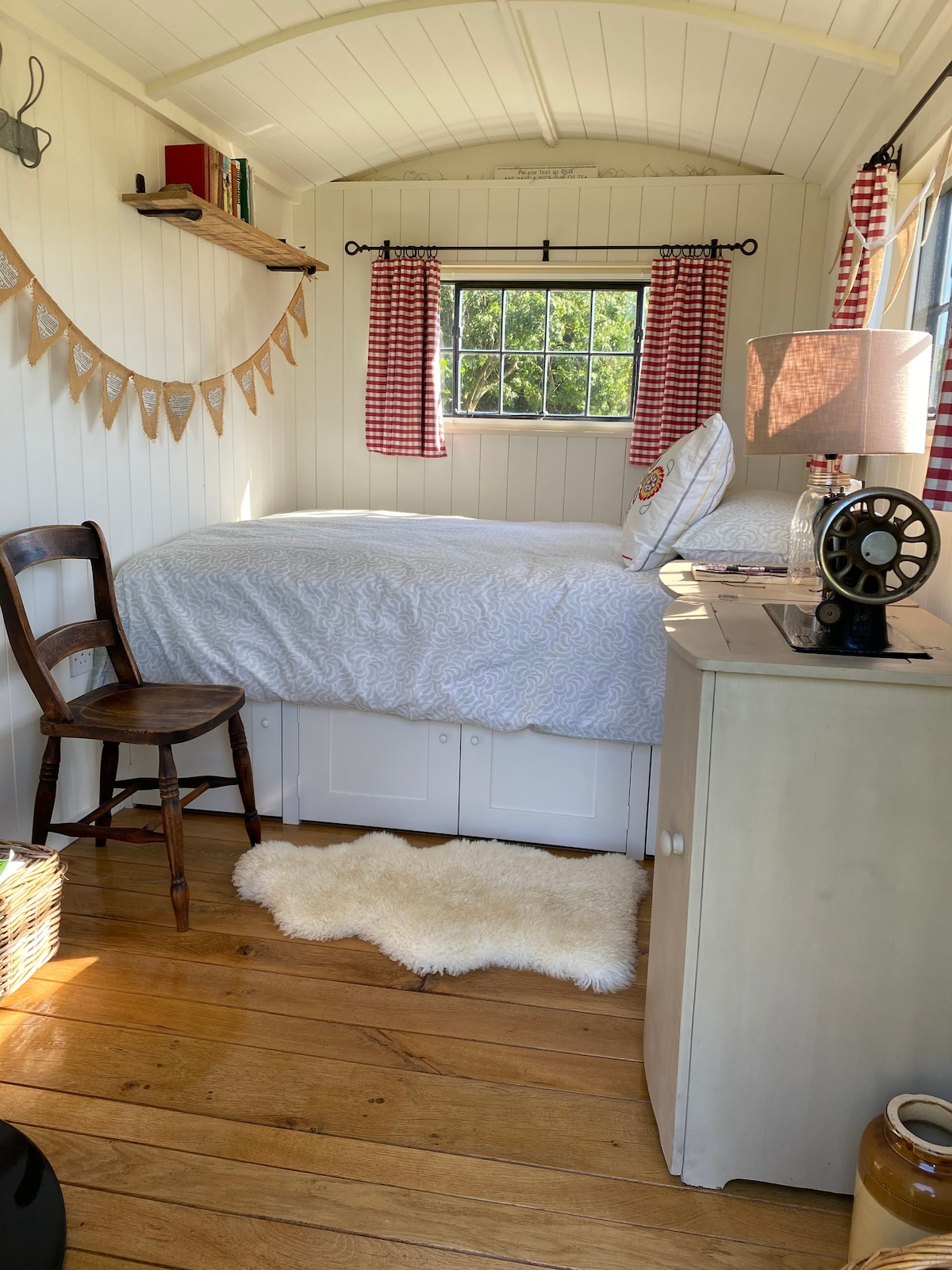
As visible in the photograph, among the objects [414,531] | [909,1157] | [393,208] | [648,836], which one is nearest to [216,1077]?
[909,1157]

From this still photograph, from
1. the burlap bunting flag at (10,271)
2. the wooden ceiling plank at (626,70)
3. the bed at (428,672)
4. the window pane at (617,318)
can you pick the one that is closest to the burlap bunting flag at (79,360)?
the burlap bunting flag at (10,271)

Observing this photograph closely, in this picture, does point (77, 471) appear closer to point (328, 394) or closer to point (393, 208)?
point (328, 394)

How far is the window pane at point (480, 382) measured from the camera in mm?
4328

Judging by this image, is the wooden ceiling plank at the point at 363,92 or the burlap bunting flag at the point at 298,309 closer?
the wooden ceiling plank at the point at 363,92

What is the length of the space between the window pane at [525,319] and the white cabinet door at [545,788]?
7.50 ft

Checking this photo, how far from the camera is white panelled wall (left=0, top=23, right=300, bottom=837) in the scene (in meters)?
2.39

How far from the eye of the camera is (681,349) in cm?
394

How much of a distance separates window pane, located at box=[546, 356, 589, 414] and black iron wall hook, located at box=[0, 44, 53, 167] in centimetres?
232

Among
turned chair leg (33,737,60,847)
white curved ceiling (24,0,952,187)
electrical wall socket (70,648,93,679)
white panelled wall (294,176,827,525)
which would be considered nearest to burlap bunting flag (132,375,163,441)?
electrical wall socket (70,648,93,679)

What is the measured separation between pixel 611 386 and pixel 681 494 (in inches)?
72.1

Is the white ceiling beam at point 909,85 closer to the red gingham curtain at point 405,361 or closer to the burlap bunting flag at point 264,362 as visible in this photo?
the red gingham curtain at point 405,361

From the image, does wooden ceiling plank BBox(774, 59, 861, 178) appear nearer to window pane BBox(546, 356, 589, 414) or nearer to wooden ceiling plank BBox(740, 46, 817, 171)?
wooden ceiling plank BBox(740, 46, 817, 171)

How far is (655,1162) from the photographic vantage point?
1524 mm

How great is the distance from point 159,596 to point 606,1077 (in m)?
1.79
